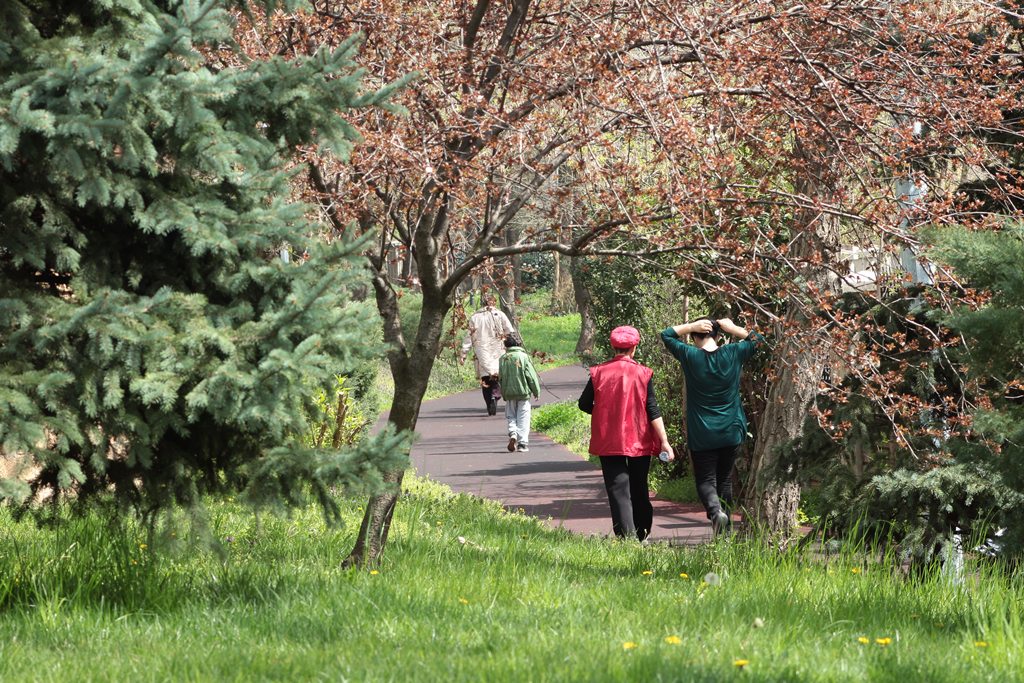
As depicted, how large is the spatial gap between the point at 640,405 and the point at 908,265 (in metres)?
2.80

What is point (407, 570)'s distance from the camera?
5.88 m

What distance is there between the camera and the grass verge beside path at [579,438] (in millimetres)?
12922

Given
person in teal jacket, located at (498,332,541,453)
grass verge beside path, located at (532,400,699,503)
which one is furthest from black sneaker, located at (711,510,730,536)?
person in teal jacket, located at (498,332,541,453)

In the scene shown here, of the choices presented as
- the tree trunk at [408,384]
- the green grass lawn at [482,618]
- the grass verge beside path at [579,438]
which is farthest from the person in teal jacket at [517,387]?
the green grass lawn at [482,618]

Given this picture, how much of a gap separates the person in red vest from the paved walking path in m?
0.41

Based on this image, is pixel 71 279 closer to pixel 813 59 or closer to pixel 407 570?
pixel 407 570

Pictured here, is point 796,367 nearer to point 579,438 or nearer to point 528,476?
point 528,476

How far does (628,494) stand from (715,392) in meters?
0.99

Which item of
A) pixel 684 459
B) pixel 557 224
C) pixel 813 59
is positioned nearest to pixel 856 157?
pixel 813 59

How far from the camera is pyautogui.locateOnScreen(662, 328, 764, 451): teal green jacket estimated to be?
8.76 m

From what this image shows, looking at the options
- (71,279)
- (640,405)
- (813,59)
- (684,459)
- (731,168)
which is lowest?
(684,459)

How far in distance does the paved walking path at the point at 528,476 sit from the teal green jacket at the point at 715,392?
777 mm

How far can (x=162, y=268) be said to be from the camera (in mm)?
4715

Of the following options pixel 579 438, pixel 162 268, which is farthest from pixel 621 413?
pixel 579 438
